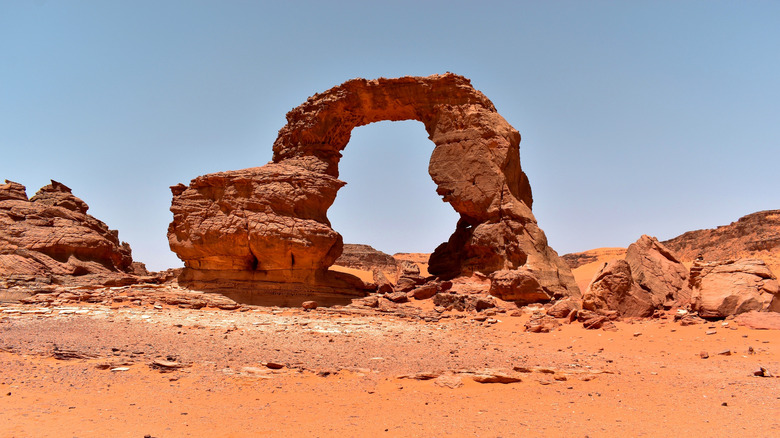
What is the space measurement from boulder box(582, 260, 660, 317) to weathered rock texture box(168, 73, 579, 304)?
221 cm

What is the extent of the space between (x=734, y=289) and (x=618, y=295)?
181cm

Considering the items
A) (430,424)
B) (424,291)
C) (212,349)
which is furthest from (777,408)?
(424,291)

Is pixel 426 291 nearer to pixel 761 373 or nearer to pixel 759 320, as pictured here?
pixel 759 320

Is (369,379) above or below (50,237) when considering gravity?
below

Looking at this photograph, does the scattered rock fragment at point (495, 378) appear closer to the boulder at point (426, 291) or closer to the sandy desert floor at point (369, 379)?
the sandy desert floor at point (369, 379)

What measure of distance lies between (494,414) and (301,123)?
1180 centimetres

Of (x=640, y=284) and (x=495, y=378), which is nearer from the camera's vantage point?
(x=495, y=378)

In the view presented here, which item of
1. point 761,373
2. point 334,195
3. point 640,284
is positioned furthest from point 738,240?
point 761,373

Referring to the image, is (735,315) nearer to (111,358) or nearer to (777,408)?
(777,408)

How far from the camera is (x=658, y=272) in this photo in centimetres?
1102

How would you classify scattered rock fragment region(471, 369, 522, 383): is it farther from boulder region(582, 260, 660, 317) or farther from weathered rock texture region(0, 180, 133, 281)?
weathered rock texture region(0, 180, 133, 281)

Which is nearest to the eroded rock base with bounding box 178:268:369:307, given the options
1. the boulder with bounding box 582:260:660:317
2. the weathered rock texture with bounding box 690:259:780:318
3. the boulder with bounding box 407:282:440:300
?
the boulder with bounding box 407:282:440:300

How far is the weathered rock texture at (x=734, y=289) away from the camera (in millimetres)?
8367

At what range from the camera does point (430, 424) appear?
178 inches
